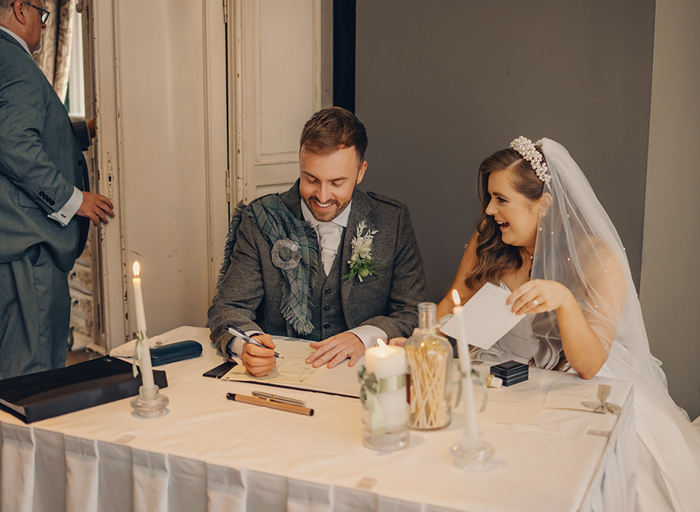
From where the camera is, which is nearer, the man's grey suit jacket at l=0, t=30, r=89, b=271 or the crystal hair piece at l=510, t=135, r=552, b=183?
the crystal hair piece at l=510, t=135, r=552, b=183

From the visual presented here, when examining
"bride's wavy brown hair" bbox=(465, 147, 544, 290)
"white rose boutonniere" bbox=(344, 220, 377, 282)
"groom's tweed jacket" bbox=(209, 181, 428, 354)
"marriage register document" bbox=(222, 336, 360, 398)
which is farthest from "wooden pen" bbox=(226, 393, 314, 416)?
"bride's wavy brown hair" bbox=(465, 147, 544, 290)

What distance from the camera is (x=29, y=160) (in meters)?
2.41

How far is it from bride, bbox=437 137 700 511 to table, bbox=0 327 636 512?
283mm

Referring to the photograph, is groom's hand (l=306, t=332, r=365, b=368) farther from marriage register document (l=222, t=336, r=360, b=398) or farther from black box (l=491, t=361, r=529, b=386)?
black box (l=491, t=361, r=529, b=386)

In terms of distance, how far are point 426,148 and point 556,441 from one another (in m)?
2.39

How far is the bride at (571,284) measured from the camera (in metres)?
1.62

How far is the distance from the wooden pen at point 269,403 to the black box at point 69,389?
7.9 inches

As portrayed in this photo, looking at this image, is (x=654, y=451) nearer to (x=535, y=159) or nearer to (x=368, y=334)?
(x=368, y=334)

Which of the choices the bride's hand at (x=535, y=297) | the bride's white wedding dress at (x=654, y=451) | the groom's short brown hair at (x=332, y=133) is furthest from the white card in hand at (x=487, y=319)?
the groom's short brown hair at (x=332, y=133)

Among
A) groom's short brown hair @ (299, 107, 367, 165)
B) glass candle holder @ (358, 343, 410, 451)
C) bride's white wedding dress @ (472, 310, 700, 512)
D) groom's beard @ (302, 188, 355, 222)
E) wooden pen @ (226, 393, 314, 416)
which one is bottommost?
bride's white wedding dress @ (472, 310, 700, 512)

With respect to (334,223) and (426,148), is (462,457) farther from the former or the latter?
(426,148)

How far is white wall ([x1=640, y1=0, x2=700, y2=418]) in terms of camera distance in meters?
2.64

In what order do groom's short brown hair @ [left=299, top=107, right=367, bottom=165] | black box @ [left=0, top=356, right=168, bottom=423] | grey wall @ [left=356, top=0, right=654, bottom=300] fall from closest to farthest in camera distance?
black box @ [left=0, top=356, right=168, bottom=423] → groom's short brown hair @ [left=299, top=107, right=367, bottom=165] → grey wall @ [left=356, top=0, right=654, bottom=300]

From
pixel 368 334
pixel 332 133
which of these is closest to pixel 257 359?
pixel 368 334
